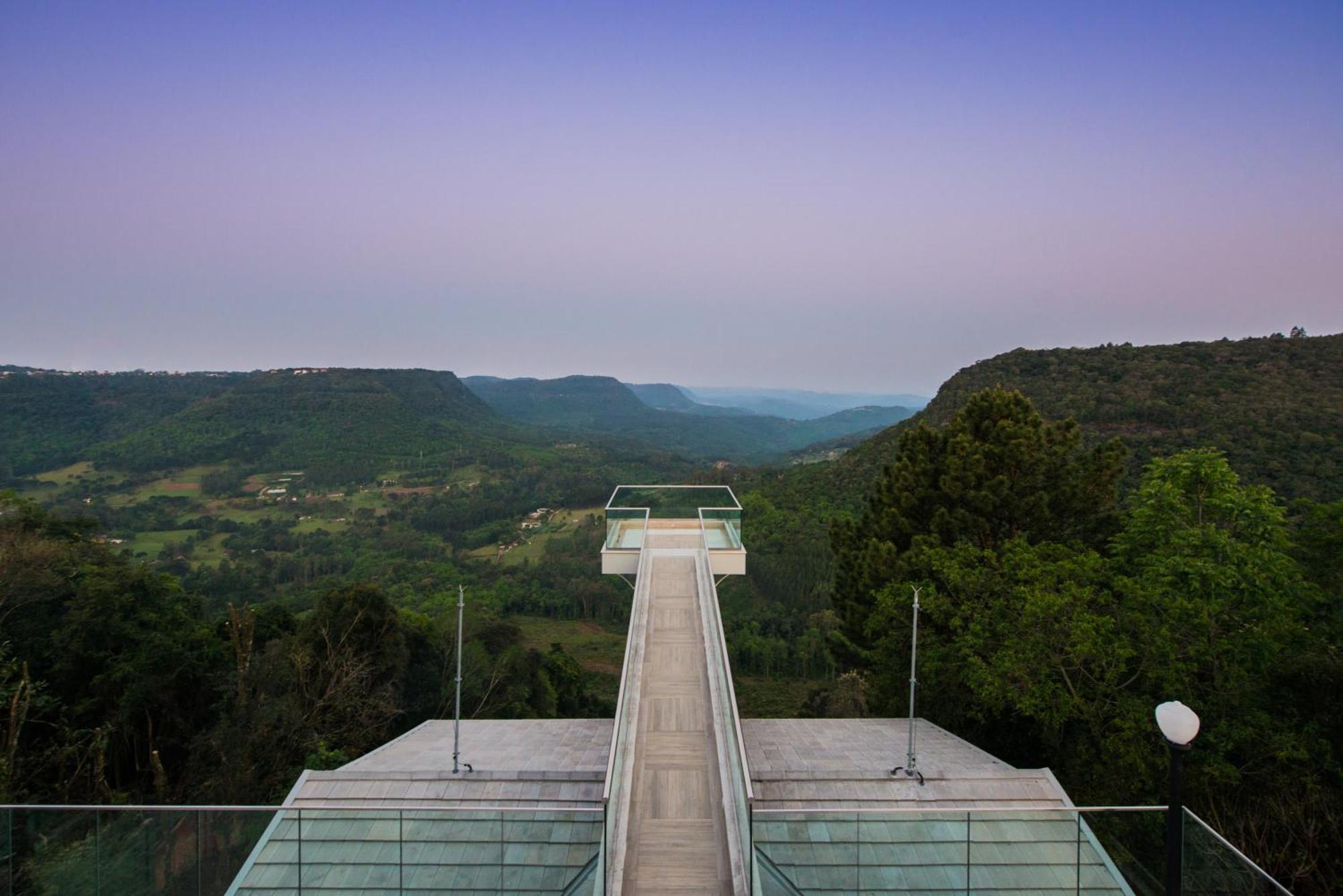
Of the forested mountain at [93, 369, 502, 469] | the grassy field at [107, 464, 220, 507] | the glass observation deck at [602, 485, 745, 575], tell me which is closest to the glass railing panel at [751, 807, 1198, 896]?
the glass observation deck at [602, 485, 745, 575]

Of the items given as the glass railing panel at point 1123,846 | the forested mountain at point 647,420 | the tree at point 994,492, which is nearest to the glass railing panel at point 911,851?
the glass railing panel at point 1123,846

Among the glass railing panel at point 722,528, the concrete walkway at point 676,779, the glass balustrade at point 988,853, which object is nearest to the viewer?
the glass balustrade at point 988,853

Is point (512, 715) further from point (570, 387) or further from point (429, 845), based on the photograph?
point (570, 387)

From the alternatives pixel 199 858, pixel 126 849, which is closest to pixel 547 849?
pixel 199 858

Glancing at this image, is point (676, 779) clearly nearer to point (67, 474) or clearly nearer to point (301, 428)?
point (67, 474)

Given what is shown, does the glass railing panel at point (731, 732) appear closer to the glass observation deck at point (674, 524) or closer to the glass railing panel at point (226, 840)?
the glass railing panel at point (226, 840)

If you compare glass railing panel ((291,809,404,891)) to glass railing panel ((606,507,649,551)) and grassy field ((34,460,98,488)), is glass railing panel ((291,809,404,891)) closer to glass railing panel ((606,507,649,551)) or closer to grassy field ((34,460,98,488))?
glass railing panel ((606,507,649,551))
